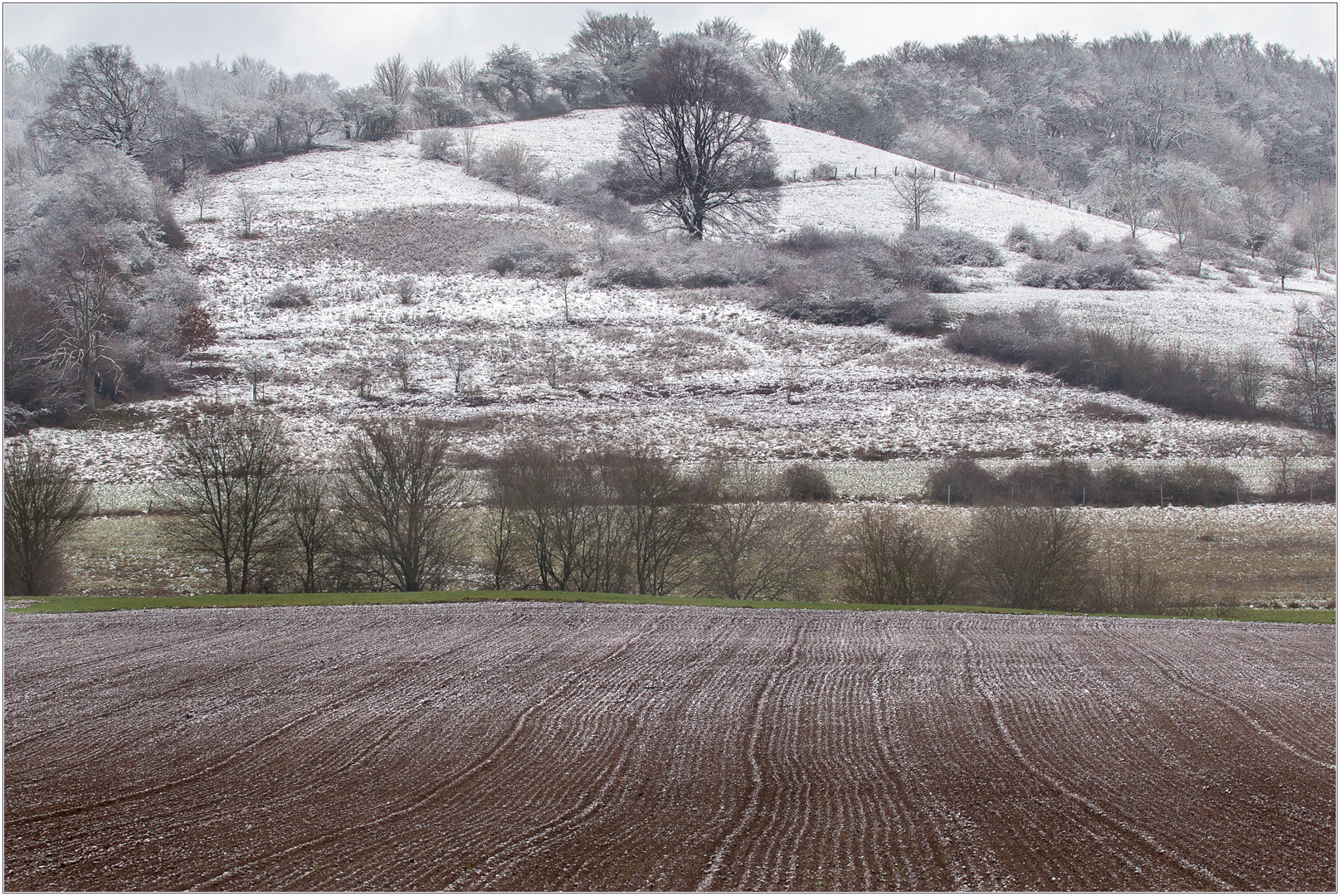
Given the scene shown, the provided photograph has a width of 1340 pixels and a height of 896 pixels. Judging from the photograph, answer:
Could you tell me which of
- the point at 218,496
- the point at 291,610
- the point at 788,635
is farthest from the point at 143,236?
the point at 788,635

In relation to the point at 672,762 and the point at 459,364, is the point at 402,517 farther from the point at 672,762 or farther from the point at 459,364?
the point at 459,364

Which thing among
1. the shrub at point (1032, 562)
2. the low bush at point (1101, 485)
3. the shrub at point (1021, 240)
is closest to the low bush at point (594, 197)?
the shrub at point (1021, 240)

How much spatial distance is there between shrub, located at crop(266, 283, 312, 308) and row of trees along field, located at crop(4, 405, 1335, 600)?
23.7 metres

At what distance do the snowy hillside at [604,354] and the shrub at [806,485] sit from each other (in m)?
4.24

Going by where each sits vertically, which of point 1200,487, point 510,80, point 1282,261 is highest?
point 510,80

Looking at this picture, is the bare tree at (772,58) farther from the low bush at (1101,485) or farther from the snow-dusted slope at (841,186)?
the low bush at (1101,485)

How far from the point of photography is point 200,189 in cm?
5894

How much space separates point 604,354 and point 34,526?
25655 millimetres

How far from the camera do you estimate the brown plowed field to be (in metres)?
6.05

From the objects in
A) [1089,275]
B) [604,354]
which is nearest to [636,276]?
[604,354]

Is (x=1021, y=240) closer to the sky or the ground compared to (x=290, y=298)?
closer to the sky

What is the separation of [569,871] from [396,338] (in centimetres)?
3979

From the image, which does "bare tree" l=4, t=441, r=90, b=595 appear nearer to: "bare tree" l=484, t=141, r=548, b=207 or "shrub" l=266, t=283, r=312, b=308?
"shrub" l=266, t=283, r=312, b=308

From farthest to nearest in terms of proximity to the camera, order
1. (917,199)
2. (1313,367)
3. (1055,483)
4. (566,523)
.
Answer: (917,199) → (1313,367) → (1055,483) → (566,523)
